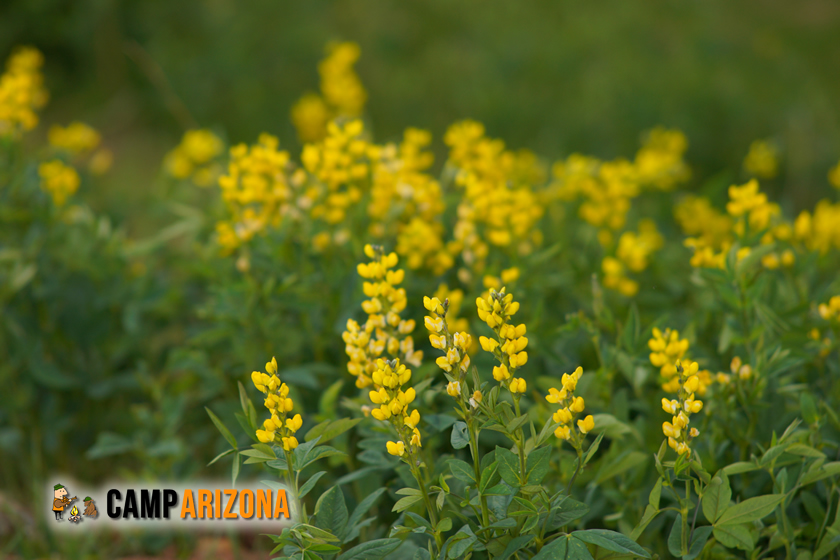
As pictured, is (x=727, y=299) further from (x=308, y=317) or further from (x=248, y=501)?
(x=248, y=501)

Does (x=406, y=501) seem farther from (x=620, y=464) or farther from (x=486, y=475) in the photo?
(x=620, y=464)

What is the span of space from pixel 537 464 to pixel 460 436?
14cm

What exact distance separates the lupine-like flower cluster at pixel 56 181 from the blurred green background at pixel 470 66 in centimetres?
213

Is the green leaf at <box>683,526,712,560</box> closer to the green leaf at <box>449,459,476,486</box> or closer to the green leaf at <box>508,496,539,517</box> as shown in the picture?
the green leaf at <box>508,496,539,517</box>

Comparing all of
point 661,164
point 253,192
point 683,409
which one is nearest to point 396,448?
point 683,409

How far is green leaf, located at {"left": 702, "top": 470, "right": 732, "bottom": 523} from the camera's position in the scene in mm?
1190

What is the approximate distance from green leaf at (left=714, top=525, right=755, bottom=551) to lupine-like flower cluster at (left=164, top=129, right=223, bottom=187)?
203 cm

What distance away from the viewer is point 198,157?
8.30ft

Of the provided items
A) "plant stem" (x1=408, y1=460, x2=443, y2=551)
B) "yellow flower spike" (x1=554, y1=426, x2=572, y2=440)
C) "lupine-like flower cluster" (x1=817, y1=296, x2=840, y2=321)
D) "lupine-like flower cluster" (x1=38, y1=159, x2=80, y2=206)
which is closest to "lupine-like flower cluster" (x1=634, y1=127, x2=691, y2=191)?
"lupine-like flower cluster" (x1=817, y1=296, x2=840, y2=321)

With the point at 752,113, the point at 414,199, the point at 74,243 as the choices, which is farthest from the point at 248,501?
the point at 752,113

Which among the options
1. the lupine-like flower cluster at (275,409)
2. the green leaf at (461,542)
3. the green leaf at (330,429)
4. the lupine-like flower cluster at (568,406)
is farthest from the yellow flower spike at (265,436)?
the lupine-like flower cluster at (568,406)

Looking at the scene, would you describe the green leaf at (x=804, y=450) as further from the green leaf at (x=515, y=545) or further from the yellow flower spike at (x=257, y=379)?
the yellow flower spike at (x=257, y=379)

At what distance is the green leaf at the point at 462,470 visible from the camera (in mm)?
1172

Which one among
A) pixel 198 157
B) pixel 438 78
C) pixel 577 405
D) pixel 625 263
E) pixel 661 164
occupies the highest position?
pixel 438 78
